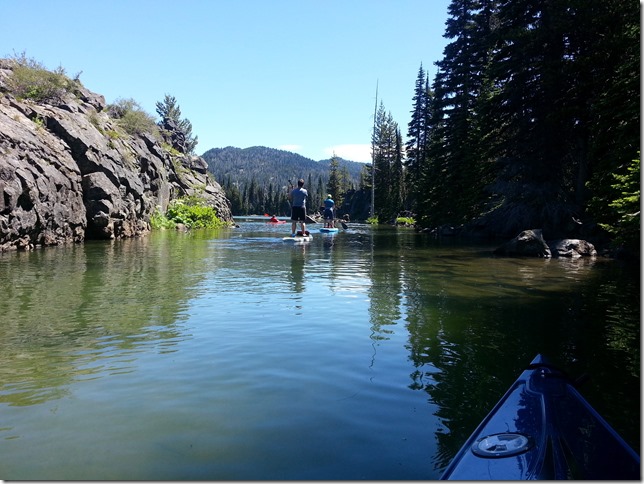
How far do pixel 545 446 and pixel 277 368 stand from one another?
2711mm

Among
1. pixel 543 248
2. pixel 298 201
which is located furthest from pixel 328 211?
pixel 543 248

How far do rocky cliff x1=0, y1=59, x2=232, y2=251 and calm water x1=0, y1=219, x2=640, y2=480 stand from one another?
7466mm

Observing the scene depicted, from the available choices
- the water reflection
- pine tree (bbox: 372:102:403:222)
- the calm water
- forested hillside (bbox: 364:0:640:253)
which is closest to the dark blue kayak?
the calm water

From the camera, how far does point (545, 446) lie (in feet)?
8.09

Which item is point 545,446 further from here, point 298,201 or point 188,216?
point 188,216

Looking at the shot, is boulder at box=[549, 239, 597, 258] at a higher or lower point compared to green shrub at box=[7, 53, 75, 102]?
lower

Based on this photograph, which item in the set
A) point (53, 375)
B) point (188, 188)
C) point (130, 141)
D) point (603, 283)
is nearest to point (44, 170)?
point (130, 141)

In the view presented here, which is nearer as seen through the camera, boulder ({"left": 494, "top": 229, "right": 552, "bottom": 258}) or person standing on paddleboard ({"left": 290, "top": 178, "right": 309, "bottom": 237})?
boulder ({"left": 494, "top": 229, "right": 552, "bottom": 258})

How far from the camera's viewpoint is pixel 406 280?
10.5m

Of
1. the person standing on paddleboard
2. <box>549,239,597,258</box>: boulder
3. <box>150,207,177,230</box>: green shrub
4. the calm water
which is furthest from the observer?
<box>150,207,177,230</box>: green shrub

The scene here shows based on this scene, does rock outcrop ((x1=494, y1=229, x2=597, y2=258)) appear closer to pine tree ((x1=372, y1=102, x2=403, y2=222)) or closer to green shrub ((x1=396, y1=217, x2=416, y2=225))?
green shrub ((x1=396, y1=217, x2=416, y2=225))

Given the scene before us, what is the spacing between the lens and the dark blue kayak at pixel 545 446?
7.44 feet

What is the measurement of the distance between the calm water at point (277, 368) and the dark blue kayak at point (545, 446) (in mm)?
454

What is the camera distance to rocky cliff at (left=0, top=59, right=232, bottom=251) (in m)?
15.7
